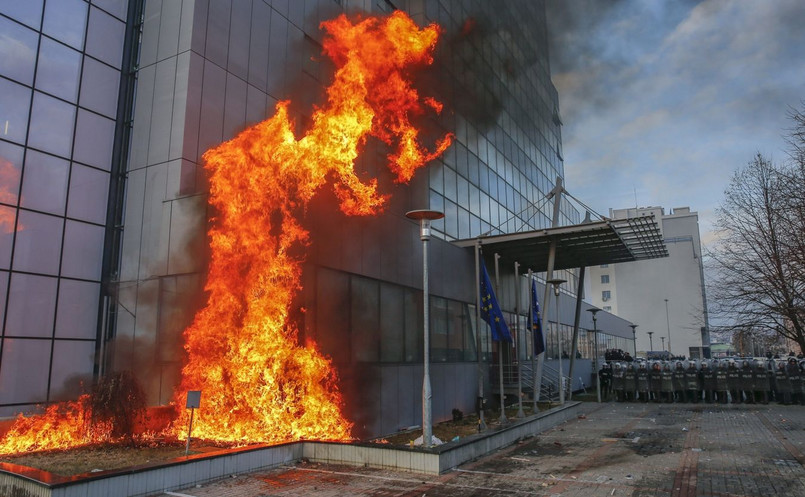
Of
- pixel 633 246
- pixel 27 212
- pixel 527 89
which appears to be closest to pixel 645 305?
pixel 527 89

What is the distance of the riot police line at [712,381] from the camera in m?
24.9

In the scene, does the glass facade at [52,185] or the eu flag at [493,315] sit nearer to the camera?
the glass facade at [52,185]

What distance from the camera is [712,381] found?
2630 centimetres

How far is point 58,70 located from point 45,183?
11.0ft

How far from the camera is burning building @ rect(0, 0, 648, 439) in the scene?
43.9 feet

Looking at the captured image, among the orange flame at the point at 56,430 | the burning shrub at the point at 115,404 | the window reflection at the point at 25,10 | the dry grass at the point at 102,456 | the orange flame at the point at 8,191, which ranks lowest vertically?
the dry grass at the point at 102,456

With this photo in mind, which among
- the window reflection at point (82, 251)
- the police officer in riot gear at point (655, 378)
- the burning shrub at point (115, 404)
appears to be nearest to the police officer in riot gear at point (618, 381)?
the police officer in riot gear at point (655, 378)

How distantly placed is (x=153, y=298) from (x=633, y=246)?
20.2 meters

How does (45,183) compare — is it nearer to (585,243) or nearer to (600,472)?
(600,472)

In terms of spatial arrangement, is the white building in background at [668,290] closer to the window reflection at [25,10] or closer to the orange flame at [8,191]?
the orange flame at [8,191]

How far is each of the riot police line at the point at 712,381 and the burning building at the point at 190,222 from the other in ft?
41.8

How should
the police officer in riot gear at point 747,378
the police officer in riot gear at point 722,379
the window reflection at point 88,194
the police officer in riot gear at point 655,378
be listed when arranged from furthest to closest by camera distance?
the police officer in riot gear at point 655,378 < the police officer in riot gear at point 722,379 < the police officer in riot gear at point 747,378 < the window reflection at point 88,194

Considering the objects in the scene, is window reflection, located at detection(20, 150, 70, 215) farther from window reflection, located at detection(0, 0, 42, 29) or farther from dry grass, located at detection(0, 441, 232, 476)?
dry grass, located at detection(0, 441, 232, 476)

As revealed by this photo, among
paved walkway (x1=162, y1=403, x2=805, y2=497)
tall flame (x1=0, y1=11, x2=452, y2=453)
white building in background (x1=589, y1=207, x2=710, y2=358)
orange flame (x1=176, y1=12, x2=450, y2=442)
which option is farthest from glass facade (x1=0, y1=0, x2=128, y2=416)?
white building in background (x1=589, y1=207, x2=710, y2=358)
